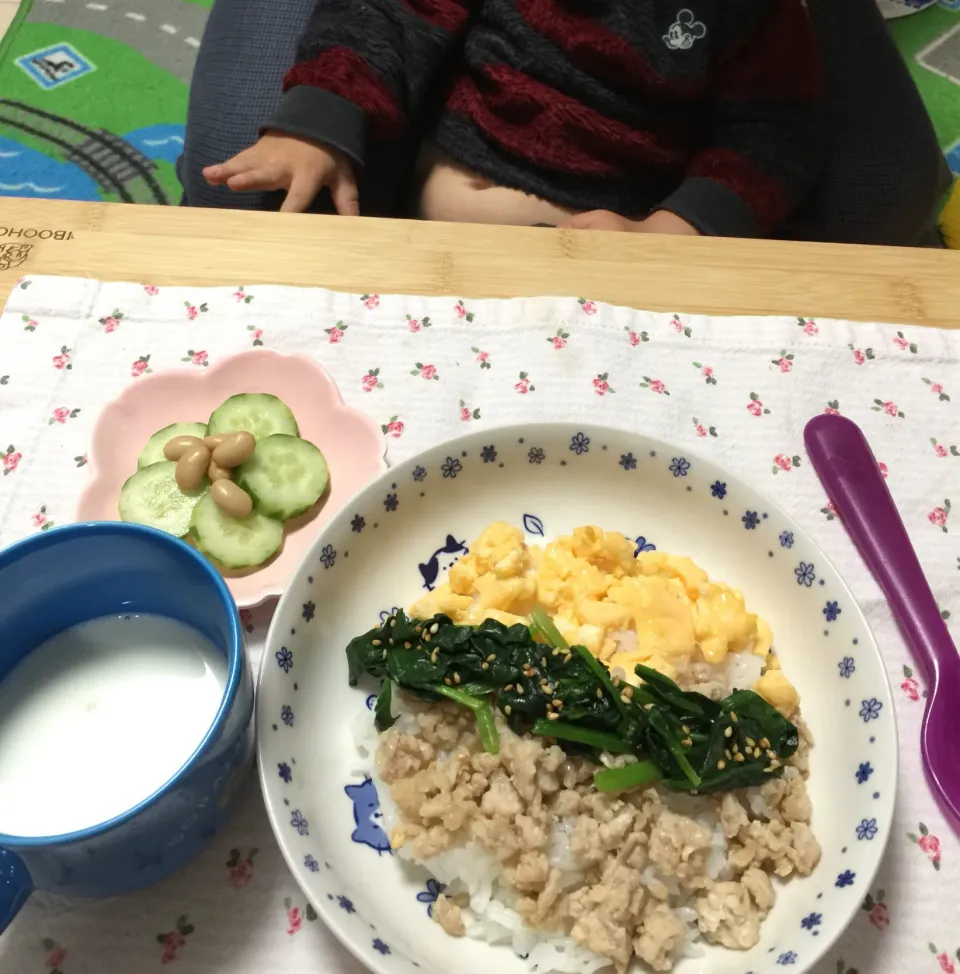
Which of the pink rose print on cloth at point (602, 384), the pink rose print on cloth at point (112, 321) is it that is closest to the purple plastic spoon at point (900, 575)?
the pink rose print on cloth at point (602, 384)

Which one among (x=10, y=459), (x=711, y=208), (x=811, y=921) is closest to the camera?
(x=811, y=921)

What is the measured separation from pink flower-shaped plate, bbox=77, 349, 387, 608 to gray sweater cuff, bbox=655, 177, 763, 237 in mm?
889

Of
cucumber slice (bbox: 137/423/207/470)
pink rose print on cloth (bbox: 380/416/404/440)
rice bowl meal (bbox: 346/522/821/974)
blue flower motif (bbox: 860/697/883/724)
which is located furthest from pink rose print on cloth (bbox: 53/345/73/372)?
blue flower motif (bbox: 860/697/883/724)

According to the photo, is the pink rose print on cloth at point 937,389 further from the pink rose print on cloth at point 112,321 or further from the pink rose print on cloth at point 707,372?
the pink rose print on cloth at point 112,321

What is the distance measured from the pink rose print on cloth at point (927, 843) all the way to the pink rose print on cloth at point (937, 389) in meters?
0.74

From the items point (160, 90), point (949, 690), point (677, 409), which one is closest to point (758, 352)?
point (677, 409)

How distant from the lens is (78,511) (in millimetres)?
1220

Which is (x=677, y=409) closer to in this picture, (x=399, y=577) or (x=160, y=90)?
(x=399, y=577)

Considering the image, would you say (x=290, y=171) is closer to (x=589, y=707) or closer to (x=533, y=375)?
(x=533, y=375)

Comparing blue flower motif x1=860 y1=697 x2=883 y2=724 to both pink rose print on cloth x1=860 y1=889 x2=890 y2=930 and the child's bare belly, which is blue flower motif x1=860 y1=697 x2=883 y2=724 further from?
the child's bare belly

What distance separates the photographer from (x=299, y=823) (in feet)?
2.93

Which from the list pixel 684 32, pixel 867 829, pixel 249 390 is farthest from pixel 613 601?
pixel 684 32

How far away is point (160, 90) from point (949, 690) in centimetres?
312

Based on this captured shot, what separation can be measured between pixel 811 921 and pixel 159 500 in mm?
1020
